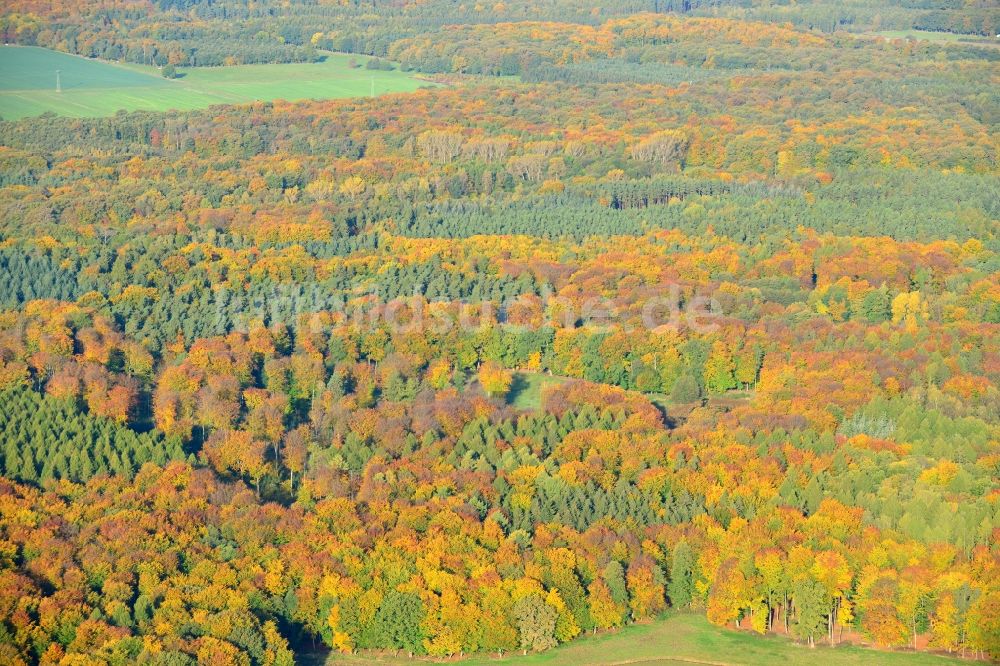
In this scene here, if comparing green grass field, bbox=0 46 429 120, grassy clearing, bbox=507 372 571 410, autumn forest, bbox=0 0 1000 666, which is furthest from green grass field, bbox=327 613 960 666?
green grass field, bbox=0 46 429 120

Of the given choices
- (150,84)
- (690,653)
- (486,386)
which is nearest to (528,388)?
(486,386)

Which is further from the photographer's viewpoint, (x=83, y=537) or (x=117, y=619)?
(x=83, y=537)

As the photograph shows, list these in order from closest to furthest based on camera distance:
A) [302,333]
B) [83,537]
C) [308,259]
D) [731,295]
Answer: [83,537] < [302,333] < [731,295] < [308,259]

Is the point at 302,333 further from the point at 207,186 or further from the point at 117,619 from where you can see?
the point at 207,186

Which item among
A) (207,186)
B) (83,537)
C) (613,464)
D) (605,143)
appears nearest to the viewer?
(83,537)

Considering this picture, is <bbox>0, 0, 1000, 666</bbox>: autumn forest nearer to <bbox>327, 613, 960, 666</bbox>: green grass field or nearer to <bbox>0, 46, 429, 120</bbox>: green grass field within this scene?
<bbox>327, 613, 960, 666</bbox>: green grass field

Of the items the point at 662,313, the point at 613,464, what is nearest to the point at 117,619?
the point at 613,464
